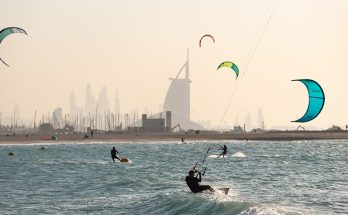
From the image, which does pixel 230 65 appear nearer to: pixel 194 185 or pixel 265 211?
pixel 194 185

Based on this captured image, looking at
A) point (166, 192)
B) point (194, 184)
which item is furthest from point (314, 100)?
point (166, 192)

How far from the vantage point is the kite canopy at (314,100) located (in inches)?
1175

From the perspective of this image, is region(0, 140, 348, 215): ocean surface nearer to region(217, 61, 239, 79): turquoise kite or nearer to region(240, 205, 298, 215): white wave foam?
region(240, 205, 298, 215): white wave foam

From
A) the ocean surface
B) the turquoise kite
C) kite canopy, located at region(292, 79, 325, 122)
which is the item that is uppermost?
the turquoise kite

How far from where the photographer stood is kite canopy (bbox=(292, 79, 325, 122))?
97.9ft

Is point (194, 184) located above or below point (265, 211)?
above

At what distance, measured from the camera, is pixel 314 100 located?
30.1m

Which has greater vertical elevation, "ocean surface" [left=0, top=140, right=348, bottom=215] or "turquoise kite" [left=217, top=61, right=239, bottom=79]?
"turquoise kite" [left=217, top=61, right=239, bottom=79]

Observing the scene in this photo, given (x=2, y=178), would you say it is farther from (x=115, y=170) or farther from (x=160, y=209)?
(x=160, y=209)

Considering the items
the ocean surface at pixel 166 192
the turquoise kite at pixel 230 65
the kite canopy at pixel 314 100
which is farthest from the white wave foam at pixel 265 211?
the turquoise kite at pixel 230 65

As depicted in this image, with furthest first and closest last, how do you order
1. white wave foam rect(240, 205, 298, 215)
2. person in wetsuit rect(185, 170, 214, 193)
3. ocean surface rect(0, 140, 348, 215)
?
person in wetsuit rect(185, 170, 214, 193) → ocean surface rect(0, 140, 348, 215) → white wave foam rect(240, 205, 298, 215)

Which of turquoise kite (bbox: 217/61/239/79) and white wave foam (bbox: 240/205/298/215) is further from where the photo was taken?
turquoise kite (bbox: 217/61/239/79)

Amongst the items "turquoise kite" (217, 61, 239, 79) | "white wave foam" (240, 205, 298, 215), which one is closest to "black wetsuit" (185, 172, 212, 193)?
"white wave foam" (240, 205, 298, 215)

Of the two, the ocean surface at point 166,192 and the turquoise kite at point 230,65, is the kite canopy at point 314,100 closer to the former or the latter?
the ocean surface at point 166,192
